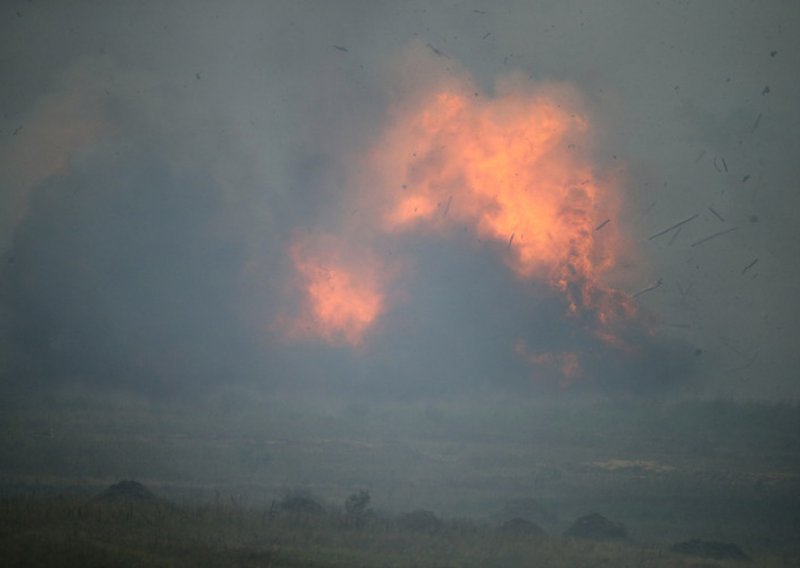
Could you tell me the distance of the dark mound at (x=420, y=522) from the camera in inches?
1715

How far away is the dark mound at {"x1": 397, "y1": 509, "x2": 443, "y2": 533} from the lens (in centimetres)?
4356

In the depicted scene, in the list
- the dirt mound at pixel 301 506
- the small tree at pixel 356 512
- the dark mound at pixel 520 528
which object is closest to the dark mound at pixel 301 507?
the dirt mound at pixel 301 506

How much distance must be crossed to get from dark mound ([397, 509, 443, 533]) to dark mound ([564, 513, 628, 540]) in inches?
388

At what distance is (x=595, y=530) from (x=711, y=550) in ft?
24.3

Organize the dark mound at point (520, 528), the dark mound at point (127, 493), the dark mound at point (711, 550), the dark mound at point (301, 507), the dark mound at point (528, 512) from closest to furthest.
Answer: the dark mound at point (127, 493)
the dark mound at point (711, 550)
the dark mound at point (301, 507)
the dark mound at point (520, 528)
the dark mound at point (528, 512)

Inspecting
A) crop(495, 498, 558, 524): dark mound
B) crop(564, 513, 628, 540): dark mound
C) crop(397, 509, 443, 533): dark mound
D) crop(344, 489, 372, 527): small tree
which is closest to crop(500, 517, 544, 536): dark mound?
crop(564, 513, 628, 540): dark mound

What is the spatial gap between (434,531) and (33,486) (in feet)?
92.7

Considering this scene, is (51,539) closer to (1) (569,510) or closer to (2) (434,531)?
(2) (434,531)

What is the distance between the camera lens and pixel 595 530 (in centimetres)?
4959

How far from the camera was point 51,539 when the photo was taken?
28.4 m

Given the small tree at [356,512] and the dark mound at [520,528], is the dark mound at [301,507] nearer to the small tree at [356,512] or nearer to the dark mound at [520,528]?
the small tree at [356,512]

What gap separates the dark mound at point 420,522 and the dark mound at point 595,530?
985 cm

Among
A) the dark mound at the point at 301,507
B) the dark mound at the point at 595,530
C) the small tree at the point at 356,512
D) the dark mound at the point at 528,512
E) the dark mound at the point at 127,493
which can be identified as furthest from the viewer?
the dark mound at the point at 528,512

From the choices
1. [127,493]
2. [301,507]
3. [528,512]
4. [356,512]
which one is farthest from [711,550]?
[127,493]
